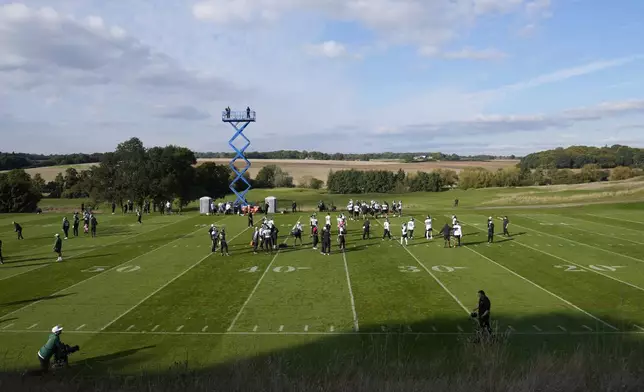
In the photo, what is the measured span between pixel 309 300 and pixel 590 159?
6429 inches

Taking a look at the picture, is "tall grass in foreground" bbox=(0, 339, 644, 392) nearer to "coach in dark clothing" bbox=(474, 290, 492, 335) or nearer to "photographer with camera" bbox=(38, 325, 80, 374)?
"photographer with camera" bbox=(38, 325, 80, 374)

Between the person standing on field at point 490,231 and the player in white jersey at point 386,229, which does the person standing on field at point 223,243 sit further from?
the person standing on field at point 490,231

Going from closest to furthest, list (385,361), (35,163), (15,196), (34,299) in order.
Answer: (385,361) < (34,299) < (15,196) < (35,163)

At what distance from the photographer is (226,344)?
47.1 ft

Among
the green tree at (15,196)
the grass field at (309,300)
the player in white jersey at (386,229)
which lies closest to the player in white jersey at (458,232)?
the grass field at (309,300)

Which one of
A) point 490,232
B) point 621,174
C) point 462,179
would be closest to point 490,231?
point 490,232

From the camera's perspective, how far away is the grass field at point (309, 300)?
1361cm

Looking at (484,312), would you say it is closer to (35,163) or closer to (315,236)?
(315,236)

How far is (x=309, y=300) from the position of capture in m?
19.1

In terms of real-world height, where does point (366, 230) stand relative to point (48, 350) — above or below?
above

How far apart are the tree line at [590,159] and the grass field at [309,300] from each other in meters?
128

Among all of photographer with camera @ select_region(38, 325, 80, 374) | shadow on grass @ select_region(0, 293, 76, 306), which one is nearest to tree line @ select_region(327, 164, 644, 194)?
shadow on grass @ select_region(0, 293, 76, 306)

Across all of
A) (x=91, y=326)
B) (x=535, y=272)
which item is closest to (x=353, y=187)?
(x=535, y=272)

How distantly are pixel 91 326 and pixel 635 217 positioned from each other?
49.3m
